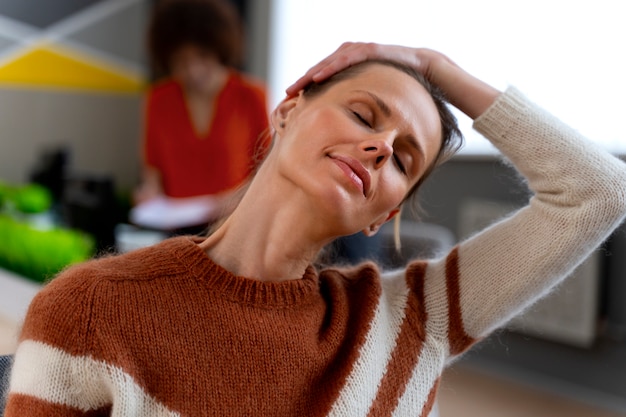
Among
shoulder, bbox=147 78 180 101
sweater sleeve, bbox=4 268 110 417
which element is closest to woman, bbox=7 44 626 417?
sweater sleeve, bbox=4 268 110 417

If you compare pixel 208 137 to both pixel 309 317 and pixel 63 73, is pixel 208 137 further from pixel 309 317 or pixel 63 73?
pixel 63 73

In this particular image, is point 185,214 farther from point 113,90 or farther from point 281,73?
point 113,90

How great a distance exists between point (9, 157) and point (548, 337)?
340cm

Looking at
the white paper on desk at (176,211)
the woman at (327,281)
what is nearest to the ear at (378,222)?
Result: the woman at (327,281)

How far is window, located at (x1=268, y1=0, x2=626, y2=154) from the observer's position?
2695 millimetres

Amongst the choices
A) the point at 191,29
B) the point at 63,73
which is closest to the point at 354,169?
the point at 191,29

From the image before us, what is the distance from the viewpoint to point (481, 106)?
91 centimetres

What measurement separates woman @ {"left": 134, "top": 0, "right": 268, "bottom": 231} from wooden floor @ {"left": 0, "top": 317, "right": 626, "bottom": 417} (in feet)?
2.53

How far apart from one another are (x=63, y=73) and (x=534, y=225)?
14.8 ft

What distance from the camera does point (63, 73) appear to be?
191 inches

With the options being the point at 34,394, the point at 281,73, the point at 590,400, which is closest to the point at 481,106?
the point at 34,394

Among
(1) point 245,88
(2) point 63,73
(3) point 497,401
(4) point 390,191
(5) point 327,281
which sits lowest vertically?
(3) point 497,401

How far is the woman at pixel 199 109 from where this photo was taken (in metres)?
2.29

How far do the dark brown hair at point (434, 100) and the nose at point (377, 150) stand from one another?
4.6 inches
